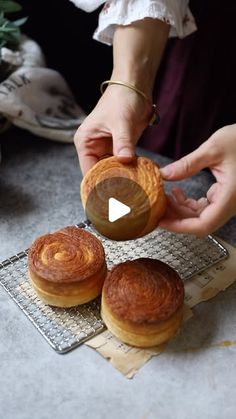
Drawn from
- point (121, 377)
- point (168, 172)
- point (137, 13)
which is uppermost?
point (137, 13)

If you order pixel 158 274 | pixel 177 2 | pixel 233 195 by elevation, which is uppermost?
pixel 177 2

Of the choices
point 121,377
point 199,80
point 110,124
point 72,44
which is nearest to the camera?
point 121,377

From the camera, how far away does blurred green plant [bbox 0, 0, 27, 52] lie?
1246 mm

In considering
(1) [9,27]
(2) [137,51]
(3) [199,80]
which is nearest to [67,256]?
(2) [137,51]

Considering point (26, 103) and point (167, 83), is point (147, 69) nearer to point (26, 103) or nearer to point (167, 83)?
point (167, 83)

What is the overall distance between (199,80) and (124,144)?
0.38 meters

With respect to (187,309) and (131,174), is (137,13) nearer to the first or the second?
(131,174)

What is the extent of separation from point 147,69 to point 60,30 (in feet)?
1.49

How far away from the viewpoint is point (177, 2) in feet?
3.34

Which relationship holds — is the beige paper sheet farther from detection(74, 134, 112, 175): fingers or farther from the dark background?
the dark background

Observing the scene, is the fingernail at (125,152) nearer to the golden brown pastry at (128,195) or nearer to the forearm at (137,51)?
the golden brown pastry at (128,195)

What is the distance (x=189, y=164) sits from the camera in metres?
0.83

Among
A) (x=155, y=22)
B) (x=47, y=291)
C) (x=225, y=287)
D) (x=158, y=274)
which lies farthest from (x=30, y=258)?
(x=155, y=22)

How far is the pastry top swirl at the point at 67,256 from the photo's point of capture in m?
0.85
